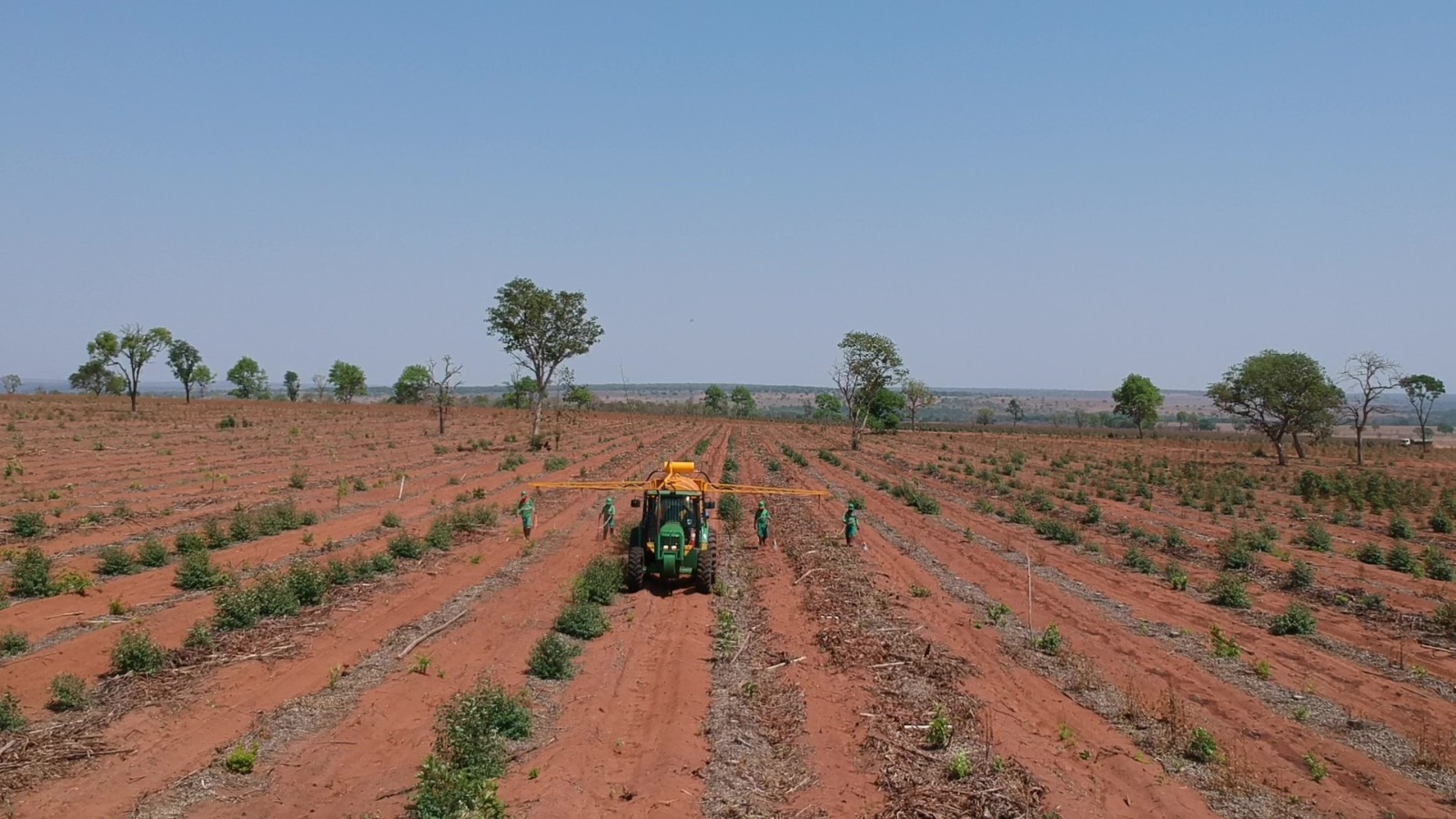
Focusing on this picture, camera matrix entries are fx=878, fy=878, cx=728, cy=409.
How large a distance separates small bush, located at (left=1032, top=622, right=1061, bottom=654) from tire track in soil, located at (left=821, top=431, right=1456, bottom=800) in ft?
6.85

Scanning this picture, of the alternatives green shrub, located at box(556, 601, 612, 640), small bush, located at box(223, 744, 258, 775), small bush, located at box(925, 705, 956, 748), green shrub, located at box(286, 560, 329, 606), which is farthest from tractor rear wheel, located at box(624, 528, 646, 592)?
small bush, located at box(223, 744, 258, 775)

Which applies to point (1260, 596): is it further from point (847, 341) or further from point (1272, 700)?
point (847, 341)

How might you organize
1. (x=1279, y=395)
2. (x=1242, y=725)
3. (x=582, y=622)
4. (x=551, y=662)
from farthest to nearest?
(x=1279, y=395) → (x=582, y=622) → (x=551, y=662) → (x=1242, y=725)

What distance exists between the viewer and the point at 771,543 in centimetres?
2483

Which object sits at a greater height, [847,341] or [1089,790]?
[847,341]

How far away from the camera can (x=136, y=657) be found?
1221 centimetres

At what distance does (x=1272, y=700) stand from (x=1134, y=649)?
2.52 m

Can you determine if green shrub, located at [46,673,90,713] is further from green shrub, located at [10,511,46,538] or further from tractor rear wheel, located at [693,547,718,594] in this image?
green shrub, located at [10,511,46,538]

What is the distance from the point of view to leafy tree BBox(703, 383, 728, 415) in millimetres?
157500

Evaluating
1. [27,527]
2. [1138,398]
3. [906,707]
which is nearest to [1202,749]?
[906,707]

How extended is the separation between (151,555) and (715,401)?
476 ft

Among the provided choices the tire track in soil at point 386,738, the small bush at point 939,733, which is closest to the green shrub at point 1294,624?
the small bush at point 939,733

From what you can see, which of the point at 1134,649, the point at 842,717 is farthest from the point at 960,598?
the point at 842,717

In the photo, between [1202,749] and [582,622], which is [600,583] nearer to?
[582,622]
